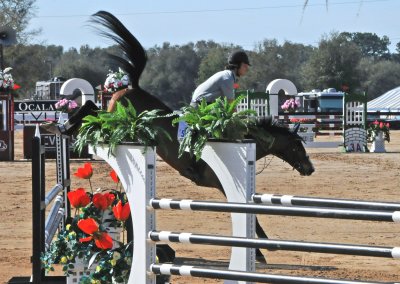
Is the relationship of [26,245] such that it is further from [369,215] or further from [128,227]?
[369,215]

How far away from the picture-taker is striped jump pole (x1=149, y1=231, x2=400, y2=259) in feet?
15.5

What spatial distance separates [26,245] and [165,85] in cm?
5177

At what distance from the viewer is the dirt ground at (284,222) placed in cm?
962

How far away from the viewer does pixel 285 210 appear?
16.9 ft

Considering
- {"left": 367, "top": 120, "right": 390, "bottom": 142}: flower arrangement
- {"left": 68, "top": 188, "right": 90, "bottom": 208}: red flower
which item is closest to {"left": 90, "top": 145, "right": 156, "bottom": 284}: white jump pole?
{"left": 68, "top": 188, "right": 90, "bottom": 208}: red flower

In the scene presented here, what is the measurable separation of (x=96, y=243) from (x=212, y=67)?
53.9 meters

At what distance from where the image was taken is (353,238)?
11945 millimetres

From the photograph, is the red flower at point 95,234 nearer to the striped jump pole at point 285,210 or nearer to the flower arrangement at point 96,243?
the flower arrangement at point 96,243

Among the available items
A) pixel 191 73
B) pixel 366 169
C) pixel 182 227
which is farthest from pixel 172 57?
pixel 182 227

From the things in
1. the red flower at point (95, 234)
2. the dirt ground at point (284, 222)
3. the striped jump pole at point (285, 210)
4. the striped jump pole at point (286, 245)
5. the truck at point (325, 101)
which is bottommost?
the dirt ground at point (284, 222)

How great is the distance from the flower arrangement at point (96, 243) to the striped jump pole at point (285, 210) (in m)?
0.74

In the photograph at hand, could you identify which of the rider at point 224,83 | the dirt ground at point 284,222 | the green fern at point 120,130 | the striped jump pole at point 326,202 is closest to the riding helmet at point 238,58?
the rider at point 224,83

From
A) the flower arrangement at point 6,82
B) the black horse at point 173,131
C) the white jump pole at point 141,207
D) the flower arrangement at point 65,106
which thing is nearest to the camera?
the white jump pole at point 141,207

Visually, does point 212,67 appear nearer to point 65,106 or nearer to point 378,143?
point 378,143
